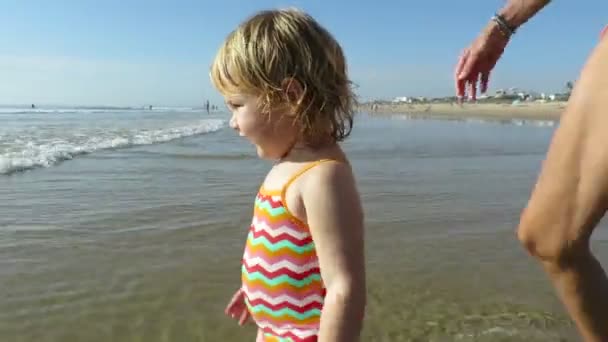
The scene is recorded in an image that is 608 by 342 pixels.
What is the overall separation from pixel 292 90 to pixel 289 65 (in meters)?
0.07

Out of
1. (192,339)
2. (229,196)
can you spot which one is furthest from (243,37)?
(229,196)

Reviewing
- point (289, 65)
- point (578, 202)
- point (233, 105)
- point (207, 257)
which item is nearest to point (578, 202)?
point (578, 202)

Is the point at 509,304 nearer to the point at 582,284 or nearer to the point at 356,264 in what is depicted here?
the point at 582,284

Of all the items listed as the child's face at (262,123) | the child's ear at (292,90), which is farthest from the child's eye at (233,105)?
the child's ear at (292,90)

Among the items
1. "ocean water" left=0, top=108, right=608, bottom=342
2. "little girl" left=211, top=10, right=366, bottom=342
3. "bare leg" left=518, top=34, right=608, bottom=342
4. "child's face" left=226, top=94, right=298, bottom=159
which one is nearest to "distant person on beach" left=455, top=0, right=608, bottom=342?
"bare leg" left=518, top=34, right=608, bottom=342

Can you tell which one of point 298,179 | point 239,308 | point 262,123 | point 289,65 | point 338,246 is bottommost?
point 239,308

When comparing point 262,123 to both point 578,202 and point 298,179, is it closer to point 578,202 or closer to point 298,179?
point 298,179

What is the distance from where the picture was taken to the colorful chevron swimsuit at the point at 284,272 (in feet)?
5.47

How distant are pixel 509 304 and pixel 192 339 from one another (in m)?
1.96

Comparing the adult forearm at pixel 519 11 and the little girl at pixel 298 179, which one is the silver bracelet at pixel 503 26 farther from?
the little girl at pixel 298 179

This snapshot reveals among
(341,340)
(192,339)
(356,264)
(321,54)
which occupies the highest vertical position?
(321,54)

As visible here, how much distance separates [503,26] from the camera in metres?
2.33

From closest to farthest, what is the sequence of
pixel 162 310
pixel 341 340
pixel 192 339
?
pixel 341 340 → pixel 192 339 → pixel 162 310

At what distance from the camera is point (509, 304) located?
3627 millimetres
